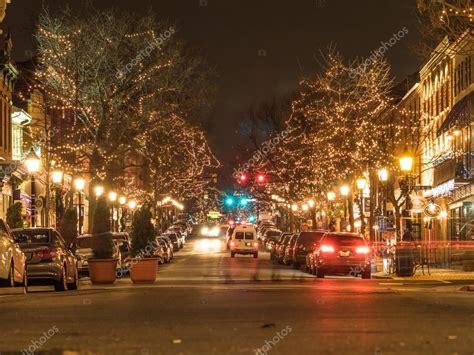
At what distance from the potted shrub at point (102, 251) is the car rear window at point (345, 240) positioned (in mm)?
7965

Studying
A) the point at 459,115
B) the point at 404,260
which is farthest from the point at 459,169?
the point at 404,260

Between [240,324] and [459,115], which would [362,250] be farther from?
[240,324]

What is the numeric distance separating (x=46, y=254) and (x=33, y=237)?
126 cm

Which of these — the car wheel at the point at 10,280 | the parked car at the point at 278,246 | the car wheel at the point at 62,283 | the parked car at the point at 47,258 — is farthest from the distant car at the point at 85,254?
the parked car at the point at 278,246

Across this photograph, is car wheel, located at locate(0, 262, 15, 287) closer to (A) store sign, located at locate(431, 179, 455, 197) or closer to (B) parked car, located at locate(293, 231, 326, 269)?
(B) parked car, located at locate(293, 231, 326, 269)

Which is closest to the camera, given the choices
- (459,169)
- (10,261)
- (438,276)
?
(10,261)

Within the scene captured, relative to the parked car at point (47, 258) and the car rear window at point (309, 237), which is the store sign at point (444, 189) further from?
the parked car at point (47, 258)

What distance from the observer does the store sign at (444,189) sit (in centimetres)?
5298

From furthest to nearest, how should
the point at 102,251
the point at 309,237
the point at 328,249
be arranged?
the point at 309,237 < the point at 328,249 < the point at 102,251

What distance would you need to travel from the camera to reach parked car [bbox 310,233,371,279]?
36188 mm

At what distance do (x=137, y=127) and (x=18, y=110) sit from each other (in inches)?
412

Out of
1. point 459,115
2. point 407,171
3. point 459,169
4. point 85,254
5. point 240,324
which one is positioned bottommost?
point 240,324

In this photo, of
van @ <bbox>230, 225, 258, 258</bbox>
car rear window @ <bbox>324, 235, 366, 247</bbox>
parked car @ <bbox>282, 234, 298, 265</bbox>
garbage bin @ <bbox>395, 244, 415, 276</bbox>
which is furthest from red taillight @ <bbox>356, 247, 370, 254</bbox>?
van @ <bbox>230, 225, 258, 258</bbox>

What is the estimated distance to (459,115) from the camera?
171 feet
